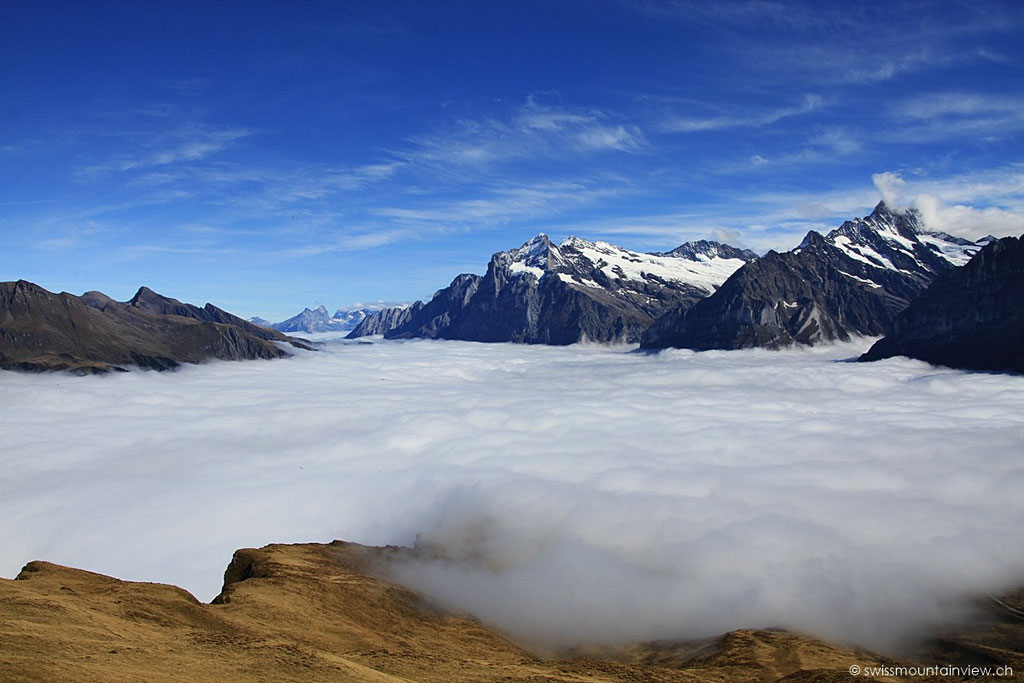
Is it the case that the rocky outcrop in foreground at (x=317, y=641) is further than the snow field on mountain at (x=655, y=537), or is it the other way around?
the snow field on mountain at (x=655, y=537)

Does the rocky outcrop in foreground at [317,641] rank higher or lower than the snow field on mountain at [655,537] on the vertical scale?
higher

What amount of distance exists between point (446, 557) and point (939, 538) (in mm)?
97966

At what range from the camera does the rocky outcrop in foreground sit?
48000mm

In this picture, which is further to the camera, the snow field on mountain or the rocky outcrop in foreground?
the snow field on mountain

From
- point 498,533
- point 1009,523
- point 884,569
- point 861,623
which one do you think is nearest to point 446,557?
point 498,533

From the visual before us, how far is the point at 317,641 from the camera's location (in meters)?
66.9

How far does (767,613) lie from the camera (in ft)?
327

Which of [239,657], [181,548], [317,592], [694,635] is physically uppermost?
[239,657]

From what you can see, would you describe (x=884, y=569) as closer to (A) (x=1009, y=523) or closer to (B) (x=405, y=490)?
(A) (x=1009, y=523)

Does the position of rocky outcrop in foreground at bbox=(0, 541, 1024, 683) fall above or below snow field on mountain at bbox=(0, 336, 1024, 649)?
above

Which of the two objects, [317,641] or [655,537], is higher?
[317,641]

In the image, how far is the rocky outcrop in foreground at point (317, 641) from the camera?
1890 inches

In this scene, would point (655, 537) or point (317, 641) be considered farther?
point (655, 537)

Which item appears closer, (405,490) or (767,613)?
(767,613)
